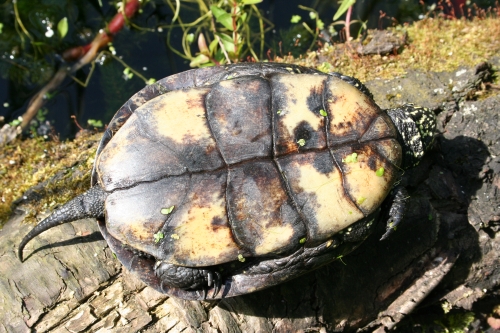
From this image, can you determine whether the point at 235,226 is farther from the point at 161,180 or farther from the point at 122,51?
the point at 122,51

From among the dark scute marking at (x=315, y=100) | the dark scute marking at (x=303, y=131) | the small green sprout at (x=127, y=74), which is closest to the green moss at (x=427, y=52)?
the dark scute marking at (x=315, y=100)

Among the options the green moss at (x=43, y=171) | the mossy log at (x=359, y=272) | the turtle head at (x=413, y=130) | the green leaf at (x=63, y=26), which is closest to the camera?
the mossy log at (x=359, y=272)

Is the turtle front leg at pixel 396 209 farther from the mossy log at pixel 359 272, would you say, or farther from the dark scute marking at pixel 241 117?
the dark scute marking at pixel 241 117

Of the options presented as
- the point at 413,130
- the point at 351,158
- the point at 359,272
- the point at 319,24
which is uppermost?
the point at 319,24

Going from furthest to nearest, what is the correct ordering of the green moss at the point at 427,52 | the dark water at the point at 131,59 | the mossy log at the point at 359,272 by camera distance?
the dark water at the point at 131,59, the green moss at the point at 427,52, the mossy log at the point at 359,272

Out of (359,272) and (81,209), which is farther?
(359,272)

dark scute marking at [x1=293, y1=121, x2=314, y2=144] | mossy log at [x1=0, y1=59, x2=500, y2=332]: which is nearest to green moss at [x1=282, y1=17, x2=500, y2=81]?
mossy log at [x1=0, y1=59, x2=500, y2=332]

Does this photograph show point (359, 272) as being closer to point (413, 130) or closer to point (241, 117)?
point (413, 130)

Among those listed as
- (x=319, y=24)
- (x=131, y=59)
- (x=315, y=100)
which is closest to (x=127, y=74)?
(x=131, y=59)
